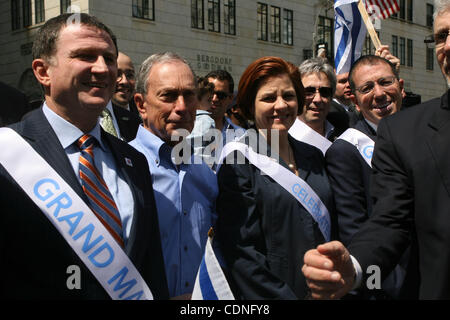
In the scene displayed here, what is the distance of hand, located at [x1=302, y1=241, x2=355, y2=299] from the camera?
6.32ft

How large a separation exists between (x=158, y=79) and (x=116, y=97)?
2.22 m

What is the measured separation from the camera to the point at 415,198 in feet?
7.33

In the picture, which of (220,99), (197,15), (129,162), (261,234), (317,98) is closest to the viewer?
(129,162)

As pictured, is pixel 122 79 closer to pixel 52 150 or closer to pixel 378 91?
pixel 378 91

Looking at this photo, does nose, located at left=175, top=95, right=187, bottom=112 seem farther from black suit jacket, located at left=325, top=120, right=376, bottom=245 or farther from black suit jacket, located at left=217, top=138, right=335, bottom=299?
black suit jacket, located at left=325, top=120, right=376, bottom=245

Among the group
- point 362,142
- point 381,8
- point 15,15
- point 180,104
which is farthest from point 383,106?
point 15,15

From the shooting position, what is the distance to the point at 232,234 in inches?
114

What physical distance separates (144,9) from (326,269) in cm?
1884

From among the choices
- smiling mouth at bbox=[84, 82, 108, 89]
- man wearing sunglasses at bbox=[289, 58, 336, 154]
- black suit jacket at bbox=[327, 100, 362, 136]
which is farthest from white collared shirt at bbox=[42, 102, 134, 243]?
black suit jacket at bbox=[327, 100, 362, 136]

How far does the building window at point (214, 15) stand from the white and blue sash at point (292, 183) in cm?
1922

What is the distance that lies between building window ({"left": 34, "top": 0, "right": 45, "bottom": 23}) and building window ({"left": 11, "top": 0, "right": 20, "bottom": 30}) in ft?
4.13

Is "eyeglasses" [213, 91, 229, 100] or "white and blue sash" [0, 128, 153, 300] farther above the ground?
"eyeglasses" [213, 91, 229, 100]

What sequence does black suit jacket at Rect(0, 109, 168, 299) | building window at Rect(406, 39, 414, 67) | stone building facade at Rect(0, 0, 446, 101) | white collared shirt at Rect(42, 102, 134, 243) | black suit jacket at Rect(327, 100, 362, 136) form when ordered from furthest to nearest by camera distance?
building window at Rect(406, 39, 414, 67) → stone building facade at Rect(0, 0, 446, 101) → black suit jacket at Rect(327, 100, 362, 136) → white collared shirt at Rect(42, 102, 134, 243) → black suit jacket at Rect(0, 109, 168, 299)

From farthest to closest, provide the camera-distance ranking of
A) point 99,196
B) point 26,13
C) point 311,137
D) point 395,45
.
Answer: point 395,45
point 26,13
point 311,137
point 99,196
